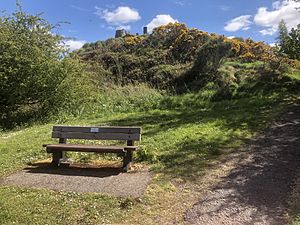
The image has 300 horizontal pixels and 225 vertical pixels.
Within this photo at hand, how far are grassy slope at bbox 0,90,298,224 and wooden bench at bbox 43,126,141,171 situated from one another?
52 centimetres

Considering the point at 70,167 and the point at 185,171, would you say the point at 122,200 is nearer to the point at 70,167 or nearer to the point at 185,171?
the point at 185,171

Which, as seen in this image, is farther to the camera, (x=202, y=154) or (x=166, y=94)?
(x=166, y=94)

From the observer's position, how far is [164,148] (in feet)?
24.7

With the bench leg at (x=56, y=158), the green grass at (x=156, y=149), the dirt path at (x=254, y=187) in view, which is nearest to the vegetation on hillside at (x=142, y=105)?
the green grass at (x=156, y=149)

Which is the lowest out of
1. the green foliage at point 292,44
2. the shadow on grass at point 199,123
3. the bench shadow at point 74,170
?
the bench shadow at point 74,170

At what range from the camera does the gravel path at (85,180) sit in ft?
18.5

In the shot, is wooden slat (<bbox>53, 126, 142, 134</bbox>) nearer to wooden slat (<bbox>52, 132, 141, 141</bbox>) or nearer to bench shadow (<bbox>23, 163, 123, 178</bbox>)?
wooden slat (<bbox>52, 132, 141, 141</bbox>)

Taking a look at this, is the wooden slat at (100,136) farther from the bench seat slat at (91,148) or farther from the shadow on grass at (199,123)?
the shadow on grass at (199,123)

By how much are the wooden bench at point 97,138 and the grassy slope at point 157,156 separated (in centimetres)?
52

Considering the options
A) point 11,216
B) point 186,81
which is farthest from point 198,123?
point 186,81

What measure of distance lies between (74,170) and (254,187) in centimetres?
303

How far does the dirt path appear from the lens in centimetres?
467

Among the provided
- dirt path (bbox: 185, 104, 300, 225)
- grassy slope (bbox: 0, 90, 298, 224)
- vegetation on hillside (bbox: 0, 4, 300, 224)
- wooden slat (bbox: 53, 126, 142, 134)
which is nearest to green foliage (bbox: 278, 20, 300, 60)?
vegetation on hillside (bbox: 0, 4, 300, 224)

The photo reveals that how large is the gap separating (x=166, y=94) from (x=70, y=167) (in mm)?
9390
